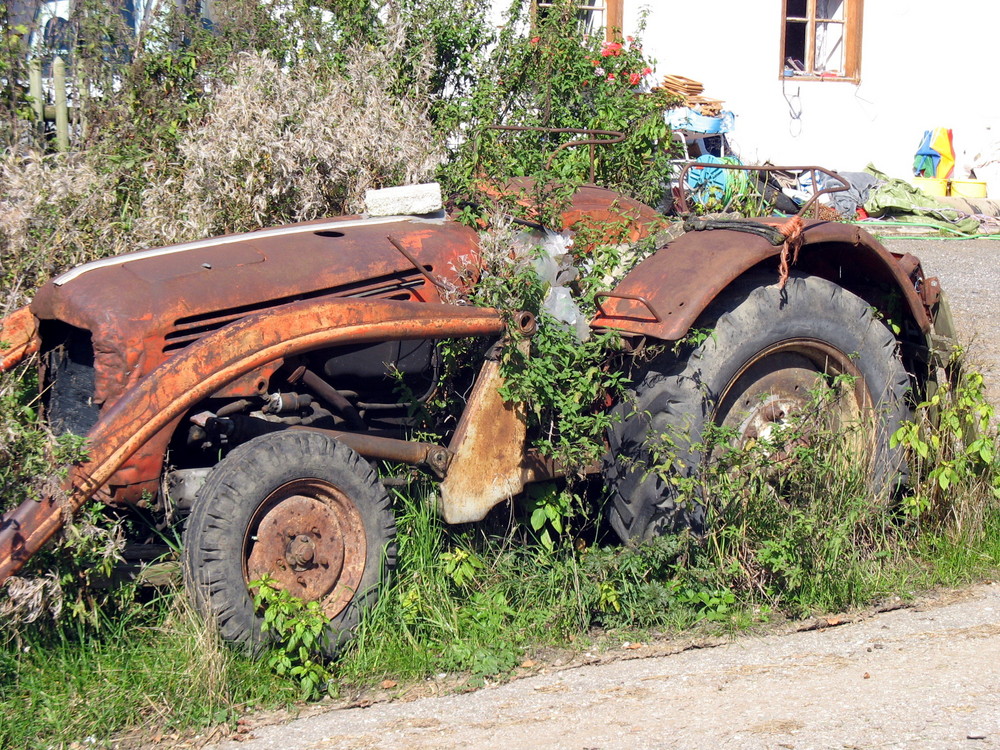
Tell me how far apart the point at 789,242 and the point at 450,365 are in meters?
1.41

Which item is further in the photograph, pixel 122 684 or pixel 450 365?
pixel 450 365

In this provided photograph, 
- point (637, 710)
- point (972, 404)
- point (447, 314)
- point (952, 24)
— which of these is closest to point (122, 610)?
point (447, 314)

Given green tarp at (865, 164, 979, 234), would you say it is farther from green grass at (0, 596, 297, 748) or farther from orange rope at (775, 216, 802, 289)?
green grass at (0, 596, 297, 748)

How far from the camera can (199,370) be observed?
3135mm

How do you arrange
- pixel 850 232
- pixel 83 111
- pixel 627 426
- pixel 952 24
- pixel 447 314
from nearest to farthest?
pixel 447 314 < pixel 627 426 < pixel 850 232 < pixel 83 111 < pixel 952 24

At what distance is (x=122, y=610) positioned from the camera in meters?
3.33

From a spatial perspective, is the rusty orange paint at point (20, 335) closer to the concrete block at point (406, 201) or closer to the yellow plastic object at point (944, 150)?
the concrete block at point (406, 201)

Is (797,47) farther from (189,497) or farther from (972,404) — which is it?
(189,497)

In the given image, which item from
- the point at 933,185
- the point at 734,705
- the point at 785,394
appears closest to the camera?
the point at 734,705

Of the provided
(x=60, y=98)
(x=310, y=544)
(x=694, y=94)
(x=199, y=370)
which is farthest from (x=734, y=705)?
(x=694, y=94)

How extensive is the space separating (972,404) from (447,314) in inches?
94.0

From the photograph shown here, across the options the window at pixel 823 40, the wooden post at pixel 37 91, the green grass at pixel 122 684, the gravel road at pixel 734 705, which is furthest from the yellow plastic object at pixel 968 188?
the green grass at pixel 122 684

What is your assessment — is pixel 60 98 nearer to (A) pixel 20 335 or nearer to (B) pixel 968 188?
(A) pixel 20 335

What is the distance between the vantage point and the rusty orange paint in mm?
3650
